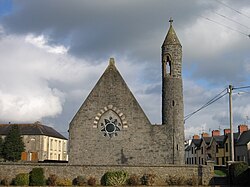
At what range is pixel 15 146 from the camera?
62.3 meters

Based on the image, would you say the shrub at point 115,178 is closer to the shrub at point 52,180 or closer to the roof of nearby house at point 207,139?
the shrub at point 52,180

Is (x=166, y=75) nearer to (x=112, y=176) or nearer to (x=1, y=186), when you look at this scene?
(x=112, y=176)

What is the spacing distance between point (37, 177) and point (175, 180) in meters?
10.4

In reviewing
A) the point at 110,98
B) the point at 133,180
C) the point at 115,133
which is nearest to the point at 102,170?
the point at 133,180

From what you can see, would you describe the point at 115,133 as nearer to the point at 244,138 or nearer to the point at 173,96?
the point at 173,96

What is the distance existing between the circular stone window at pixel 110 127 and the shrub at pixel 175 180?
24.0 feet

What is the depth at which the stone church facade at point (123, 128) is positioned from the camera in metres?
34.3

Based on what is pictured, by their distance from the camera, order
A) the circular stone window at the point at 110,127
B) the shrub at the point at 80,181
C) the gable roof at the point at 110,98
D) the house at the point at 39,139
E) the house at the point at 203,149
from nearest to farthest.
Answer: the shrub at the point at 80,181 < the circular stone window at the point at 110,127 < the gable roof at the point at 110,98 < the house at the point at 39,139 < the house at the point at 203,149

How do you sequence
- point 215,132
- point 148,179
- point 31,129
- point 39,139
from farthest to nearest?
point 215,132 < point 31,129 < point 39,139 < point 148,179

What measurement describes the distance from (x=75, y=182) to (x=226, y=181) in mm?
12452

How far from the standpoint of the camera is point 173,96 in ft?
116

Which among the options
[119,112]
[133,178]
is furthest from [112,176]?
[119,112]

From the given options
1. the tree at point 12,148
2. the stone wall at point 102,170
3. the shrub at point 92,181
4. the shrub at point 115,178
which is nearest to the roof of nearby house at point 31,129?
the tree at point 12,148

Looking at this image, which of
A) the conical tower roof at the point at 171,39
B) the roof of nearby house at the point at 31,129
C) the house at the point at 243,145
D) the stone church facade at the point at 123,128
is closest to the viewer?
the stone church facade at the point at 123,128
